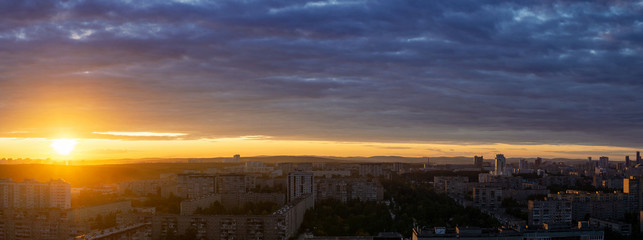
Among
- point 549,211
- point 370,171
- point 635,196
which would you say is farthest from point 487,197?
point 370,171

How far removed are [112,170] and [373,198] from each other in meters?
29.2

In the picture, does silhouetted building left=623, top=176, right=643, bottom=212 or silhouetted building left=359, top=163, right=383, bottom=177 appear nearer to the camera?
silhouetted building left=623, top=176, right=643, bottom=212

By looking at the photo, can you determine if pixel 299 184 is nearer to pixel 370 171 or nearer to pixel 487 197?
pixel 487 197

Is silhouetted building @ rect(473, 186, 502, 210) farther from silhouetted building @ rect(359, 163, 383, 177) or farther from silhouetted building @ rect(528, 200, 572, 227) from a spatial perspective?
silhouetted building @ rect(359, 163, 383, 177)

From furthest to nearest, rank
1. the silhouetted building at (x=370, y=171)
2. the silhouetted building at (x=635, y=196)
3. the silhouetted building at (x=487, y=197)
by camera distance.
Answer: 1. the silhouetted building at (x=370, y=171)
2. the silhouetted building at (x=487, y=197)
3. the silhouetted building at (x=635, y=196)

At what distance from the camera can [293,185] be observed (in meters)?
24.2

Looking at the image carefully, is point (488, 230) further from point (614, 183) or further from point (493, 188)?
point (614, 183)

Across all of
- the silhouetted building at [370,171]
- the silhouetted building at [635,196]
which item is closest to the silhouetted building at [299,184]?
the silhouetted building at [635,196]

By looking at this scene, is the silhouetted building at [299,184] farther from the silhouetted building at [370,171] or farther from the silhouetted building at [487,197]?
the silhouetted building at [370,171]

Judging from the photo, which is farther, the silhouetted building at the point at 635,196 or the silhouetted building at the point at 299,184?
the silhouetted building at the point at 299,184

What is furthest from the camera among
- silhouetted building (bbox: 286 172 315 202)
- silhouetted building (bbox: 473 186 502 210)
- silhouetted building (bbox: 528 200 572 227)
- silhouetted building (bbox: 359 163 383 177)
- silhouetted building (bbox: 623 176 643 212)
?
silhouetted building (bbox: 359 163 383 177)

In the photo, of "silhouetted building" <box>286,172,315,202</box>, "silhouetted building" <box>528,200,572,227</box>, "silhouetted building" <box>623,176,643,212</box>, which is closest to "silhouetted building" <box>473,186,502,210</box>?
"silhouetted building" <box>623,176,643,212</box>

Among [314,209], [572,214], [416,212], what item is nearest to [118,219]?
[314,209]

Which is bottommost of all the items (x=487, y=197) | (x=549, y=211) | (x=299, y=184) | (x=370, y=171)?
(x=487, y=197)
